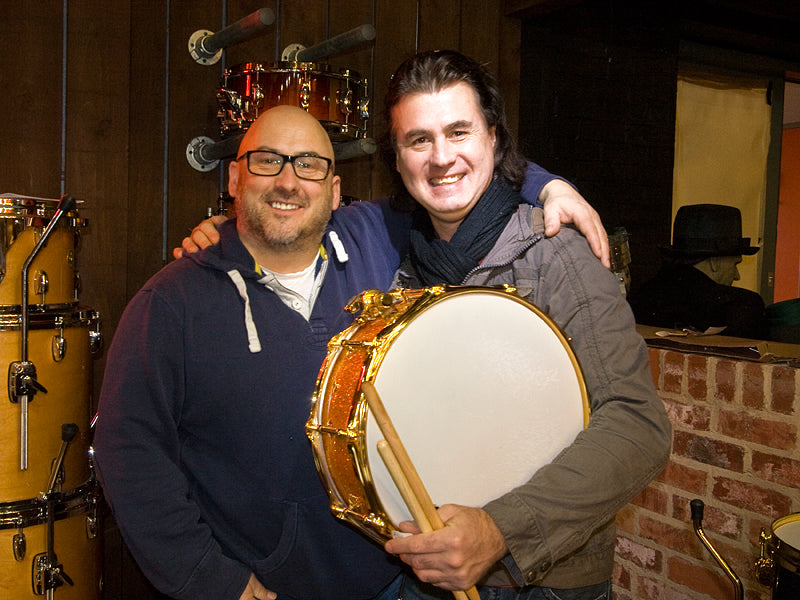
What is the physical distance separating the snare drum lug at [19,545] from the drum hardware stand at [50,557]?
4 cm

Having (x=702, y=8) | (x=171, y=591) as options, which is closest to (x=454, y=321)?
(x=171, y=591)

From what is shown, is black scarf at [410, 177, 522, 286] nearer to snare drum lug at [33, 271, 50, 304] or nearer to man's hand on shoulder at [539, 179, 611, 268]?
man's hand on shoulder at [539, 179, 611, 268]

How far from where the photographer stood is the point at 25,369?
2.02 meters

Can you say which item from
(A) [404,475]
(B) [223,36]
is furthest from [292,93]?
(A) [404,475]

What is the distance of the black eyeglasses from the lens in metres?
1.67

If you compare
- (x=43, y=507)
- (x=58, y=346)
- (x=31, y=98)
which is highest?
(x=31, y=98)

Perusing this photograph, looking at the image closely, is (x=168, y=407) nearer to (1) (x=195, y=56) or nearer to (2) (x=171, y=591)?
(2) (x=171, y=591)

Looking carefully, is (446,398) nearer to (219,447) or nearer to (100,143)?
(219,447)

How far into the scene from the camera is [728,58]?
4883mm

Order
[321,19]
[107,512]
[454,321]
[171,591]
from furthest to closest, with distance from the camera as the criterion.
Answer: [321,19]
[107,512]
[171,591]
[454,321]

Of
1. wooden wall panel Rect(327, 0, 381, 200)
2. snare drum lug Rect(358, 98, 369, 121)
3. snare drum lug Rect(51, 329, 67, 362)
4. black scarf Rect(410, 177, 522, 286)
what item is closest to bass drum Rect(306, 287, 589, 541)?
black scarf Rect(410, 177, 522, 286)

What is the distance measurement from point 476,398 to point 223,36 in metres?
1.91

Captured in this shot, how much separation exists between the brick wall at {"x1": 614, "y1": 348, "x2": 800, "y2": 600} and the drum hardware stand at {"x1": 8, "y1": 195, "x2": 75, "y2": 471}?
1.85 meters

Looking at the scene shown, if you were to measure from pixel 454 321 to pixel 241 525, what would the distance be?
2.15 feet
